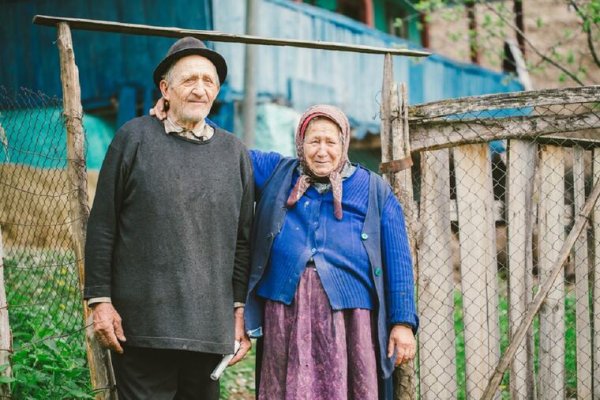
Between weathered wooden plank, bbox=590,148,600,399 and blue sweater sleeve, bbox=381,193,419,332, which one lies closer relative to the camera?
blue sweater sleeve, bbox=381,193,419,332

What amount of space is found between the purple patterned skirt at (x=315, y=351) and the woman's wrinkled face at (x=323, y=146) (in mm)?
480

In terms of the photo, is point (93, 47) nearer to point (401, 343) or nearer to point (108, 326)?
point (108, 326)

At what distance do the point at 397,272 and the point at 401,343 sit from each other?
334 millimetres

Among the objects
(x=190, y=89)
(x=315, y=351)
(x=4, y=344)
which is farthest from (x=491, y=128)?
(x=4, y=344)

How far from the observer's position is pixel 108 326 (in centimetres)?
277

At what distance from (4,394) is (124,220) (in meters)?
1.20

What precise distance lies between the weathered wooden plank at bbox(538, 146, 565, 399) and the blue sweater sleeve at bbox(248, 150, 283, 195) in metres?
1.70

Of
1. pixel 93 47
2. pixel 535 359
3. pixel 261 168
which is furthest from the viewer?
pixel 93 47

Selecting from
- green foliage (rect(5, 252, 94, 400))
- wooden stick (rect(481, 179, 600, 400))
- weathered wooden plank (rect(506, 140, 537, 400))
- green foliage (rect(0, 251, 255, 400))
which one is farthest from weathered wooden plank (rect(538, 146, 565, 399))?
green foliage (rect(5, 252, 94, 400))

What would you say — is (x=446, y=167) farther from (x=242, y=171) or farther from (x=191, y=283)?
(x=191, y=283)

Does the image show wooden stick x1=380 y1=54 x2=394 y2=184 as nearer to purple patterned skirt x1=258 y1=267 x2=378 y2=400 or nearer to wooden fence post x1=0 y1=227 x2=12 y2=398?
purple patterned skirt x1=258 y1=267 x2=378 y2=400

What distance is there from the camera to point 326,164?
3123mm

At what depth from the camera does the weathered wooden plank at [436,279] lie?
12.9 ft

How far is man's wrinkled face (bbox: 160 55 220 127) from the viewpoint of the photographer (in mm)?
2914
